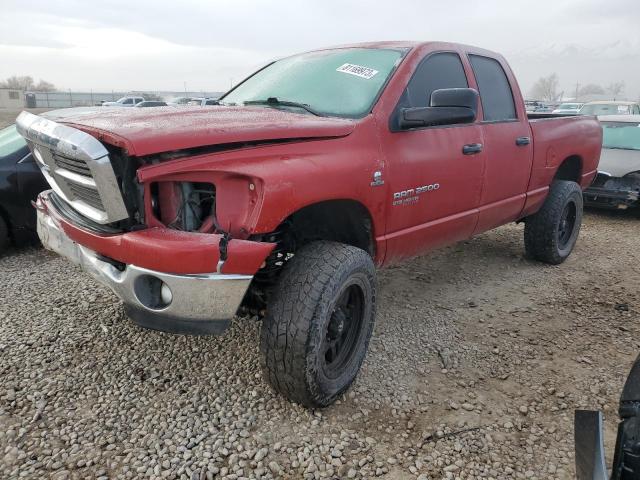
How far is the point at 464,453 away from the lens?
232 cm

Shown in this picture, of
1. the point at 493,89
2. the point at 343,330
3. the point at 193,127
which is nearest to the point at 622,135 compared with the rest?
the point at 493,89

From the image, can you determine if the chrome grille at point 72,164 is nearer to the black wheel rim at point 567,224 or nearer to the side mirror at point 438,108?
the side mirror at point 438,108

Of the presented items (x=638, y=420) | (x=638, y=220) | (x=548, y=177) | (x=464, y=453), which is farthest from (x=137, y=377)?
(x=638, y=220)

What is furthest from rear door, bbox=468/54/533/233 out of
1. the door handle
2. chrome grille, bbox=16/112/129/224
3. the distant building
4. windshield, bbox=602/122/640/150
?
the distant building

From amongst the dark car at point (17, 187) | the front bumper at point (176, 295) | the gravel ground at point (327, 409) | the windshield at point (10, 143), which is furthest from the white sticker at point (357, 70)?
the windshield at point (10, 143)

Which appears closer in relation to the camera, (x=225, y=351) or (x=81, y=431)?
(x=81, y=431)

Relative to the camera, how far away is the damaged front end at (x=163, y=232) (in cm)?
204

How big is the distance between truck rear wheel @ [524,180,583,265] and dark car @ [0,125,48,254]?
459 centimetres

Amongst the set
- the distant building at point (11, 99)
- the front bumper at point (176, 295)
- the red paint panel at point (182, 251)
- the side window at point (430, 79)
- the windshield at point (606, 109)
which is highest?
the distant building at point (11, 99)

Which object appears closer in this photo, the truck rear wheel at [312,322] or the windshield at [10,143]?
the truck rear wheel at [312,322]

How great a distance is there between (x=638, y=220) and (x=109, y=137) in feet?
24.4

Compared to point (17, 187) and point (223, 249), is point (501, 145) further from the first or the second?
point (17, 187)

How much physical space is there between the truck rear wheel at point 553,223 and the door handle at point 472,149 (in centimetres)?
161

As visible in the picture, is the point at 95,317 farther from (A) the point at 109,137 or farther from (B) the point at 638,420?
(B) the point at 638,420
